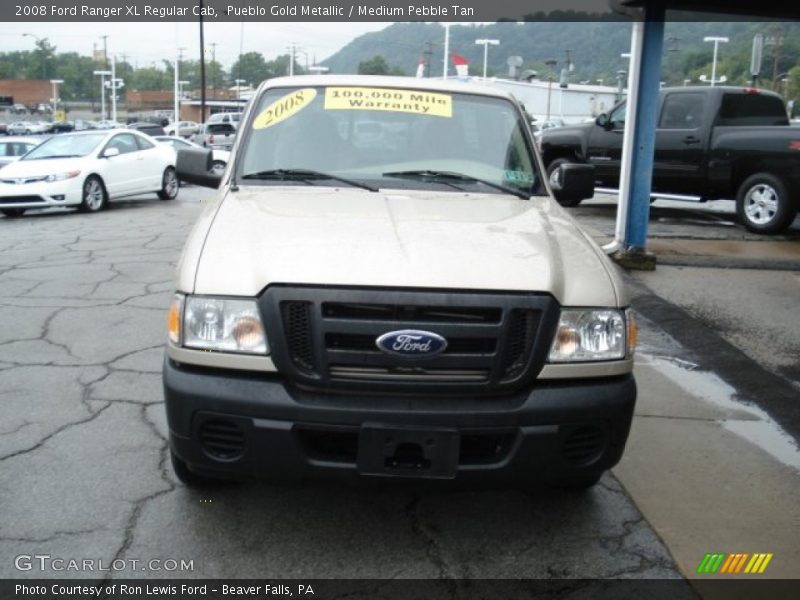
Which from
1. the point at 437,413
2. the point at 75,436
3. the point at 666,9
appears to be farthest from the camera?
the point at 666,9

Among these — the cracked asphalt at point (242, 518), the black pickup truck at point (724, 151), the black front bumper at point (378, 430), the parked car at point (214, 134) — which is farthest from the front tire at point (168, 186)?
the parked car at point (214, 134)

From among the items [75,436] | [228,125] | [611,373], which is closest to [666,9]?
[611,373]

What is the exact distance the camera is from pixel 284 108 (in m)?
4.37

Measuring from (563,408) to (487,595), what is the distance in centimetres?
72

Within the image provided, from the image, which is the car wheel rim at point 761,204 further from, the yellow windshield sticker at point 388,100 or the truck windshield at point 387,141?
the yellow windshield sticker at point 388,100

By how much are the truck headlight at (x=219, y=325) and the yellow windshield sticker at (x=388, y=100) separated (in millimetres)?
1783

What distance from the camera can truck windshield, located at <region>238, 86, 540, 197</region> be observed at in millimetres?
4168

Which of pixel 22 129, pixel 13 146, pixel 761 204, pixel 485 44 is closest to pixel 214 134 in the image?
pixel 485 44

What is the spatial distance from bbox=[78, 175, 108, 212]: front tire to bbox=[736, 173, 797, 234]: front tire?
10729 millimetres

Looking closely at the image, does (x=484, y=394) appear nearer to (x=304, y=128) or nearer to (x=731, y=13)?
(x=304, y=128)

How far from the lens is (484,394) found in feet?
9.37

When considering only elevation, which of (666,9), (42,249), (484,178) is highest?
(666,9)

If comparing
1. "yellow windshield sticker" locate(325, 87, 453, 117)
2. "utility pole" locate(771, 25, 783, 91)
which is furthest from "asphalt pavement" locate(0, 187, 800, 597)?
"utility pole" locate(771, 25, 783, 91)

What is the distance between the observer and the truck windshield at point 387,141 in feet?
13.7
